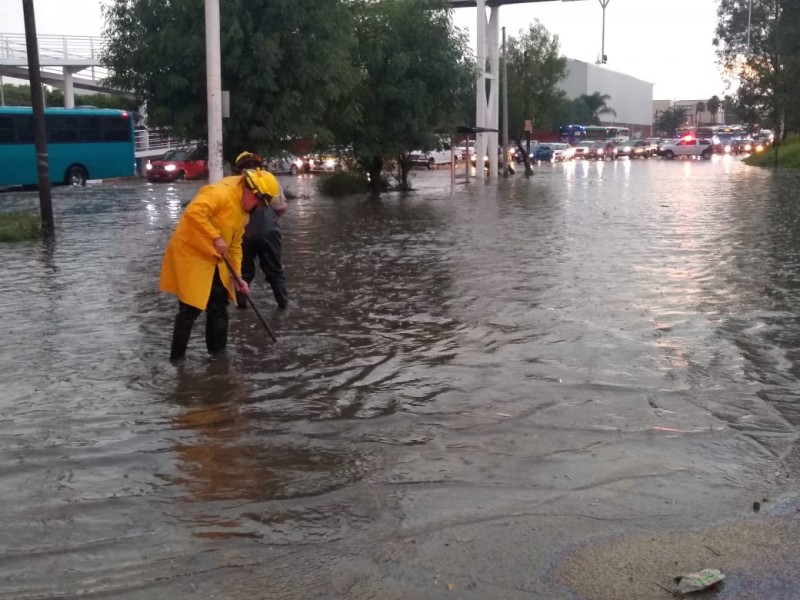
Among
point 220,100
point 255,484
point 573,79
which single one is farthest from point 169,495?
point 573,79

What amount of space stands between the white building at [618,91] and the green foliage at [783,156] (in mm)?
47265

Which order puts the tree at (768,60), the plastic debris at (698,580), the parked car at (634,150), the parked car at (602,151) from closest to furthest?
the plastic debris at (698,580) < the tree at (768,60) < the parked car at (602,151) < the parked car at (634,150)

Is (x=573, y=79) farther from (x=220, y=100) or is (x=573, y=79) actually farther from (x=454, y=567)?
(x=454, y=567)

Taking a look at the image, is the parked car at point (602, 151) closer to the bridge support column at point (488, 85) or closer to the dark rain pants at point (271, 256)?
the bridge support column at point (488, 85)

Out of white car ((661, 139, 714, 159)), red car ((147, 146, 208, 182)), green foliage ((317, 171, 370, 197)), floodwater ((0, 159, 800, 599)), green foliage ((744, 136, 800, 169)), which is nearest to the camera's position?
floodwater ((0, 159, 800, 599))

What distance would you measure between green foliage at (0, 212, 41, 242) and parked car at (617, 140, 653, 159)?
60636 millimetres

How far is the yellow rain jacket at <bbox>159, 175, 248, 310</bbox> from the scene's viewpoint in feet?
21.2

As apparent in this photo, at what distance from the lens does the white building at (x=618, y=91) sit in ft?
356

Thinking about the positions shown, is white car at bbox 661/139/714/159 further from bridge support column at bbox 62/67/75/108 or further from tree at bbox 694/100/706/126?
tree at bbox 694/100/706/126

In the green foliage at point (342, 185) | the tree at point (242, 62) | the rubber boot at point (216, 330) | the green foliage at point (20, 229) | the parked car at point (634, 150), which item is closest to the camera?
the rubber boot at point (216, 330)

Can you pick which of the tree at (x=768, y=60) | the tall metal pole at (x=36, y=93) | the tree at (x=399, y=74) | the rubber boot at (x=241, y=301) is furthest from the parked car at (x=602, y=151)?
the rubber boot at (x=241, y=301)

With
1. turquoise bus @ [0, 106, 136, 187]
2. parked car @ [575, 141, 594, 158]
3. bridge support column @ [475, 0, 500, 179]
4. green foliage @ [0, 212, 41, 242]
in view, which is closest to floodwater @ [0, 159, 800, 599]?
green foliage @ [0, 212, 41, 242]

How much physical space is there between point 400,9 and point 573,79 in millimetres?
86327

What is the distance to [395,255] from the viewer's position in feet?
43.3
